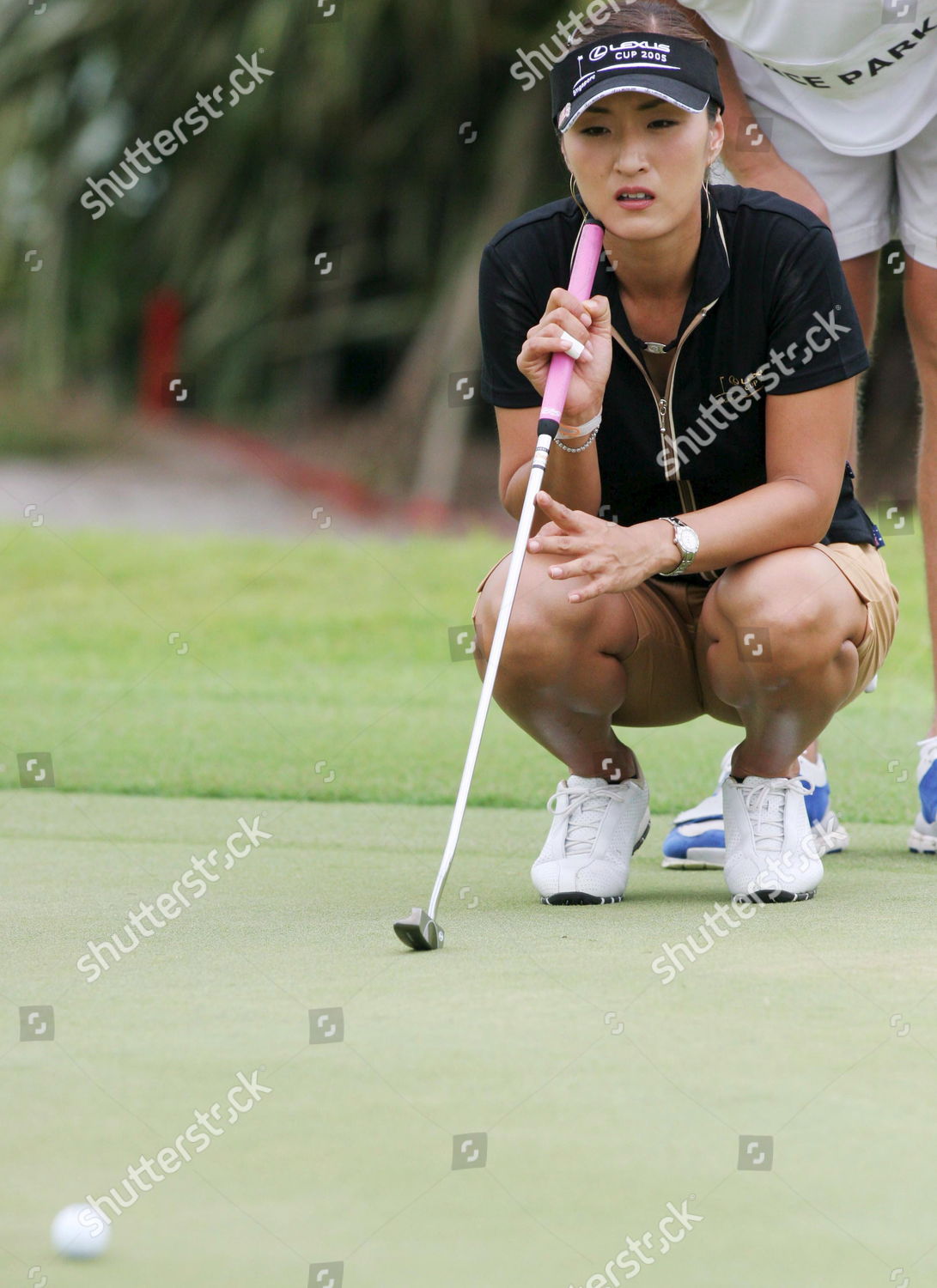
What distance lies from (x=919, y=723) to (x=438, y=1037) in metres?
2.55

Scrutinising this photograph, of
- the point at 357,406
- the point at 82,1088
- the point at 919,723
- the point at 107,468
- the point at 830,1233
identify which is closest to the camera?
the point at 830,1233

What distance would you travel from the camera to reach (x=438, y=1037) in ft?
4.69

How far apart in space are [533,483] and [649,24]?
1.82ft

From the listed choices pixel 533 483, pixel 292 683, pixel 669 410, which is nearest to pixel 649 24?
pixel 669 410

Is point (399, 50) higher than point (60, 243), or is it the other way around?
point (399, 50)

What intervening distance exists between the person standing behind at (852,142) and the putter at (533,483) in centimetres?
56

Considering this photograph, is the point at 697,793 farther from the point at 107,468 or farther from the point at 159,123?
the point at 159,123

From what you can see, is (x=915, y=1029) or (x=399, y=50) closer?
(x=915, y=1029)

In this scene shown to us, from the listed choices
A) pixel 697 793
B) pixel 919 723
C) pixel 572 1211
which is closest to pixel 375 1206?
pixel 572 1211

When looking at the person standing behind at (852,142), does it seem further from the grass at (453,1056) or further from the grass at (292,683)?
the grass at (292,683)

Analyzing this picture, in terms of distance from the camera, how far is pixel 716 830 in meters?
2.50

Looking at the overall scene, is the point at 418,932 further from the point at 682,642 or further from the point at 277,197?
the point at 277,197

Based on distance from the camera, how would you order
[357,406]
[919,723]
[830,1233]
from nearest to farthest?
[830,1233], [919,723], [357,406]

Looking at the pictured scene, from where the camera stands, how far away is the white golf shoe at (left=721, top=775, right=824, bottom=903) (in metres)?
2.09
